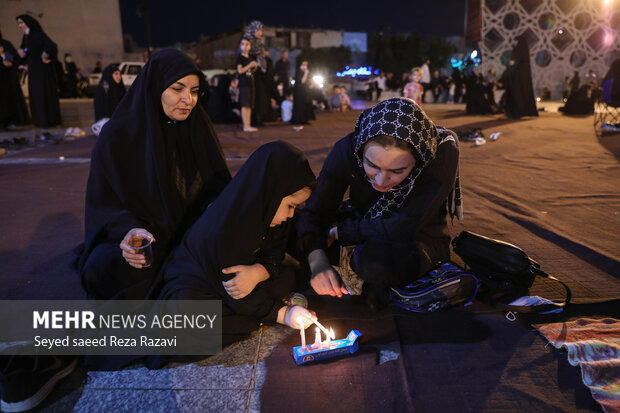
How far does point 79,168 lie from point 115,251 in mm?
3914

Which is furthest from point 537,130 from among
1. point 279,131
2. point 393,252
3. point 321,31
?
point 321,31

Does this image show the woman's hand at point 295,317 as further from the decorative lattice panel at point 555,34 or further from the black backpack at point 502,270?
the decorative lattice panel at point 555,34

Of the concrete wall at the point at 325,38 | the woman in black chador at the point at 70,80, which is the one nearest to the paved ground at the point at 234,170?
the woman in black chador at the point at 70,80

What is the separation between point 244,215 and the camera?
1720 mm

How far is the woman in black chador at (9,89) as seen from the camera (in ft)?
27.7

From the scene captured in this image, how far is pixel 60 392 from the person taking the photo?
1540 mm

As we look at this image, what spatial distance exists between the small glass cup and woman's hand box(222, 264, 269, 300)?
29 cm

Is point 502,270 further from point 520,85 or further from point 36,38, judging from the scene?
point 520,85

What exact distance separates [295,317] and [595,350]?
1.17 meters

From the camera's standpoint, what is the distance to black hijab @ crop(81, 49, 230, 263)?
6.74 ft

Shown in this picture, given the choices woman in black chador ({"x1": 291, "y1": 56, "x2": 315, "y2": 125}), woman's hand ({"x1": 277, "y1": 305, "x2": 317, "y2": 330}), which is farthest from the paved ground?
woman in black chador ({"x1": 291, "y1": 56, "x2": 315, "y2": 125})

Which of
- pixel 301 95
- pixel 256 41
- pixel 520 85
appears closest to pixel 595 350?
pixel 256 41

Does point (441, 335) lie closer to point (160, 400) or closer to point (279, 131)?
point (160, 400)

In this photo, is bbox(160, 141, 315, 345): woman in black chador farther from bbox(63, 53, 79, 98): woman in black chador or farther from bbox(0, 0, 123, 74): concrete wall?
bbox(0, 0, 123, 74): concrete wall
